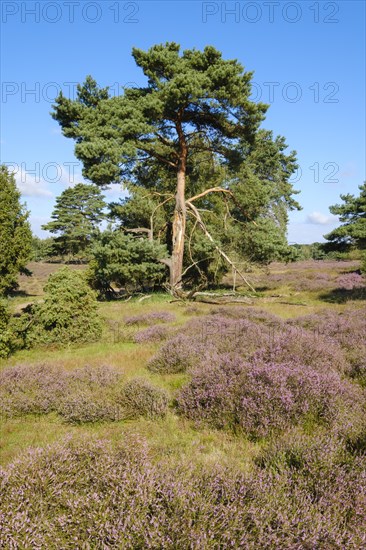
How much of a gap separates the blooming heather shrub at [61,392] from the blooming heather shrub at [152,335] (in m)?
3.13

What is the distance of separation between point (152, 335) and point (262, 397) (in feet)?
19.3

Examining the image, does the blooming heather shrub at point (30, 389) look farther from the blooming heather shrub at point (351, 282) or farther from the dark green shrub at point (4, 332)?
the blooming heather shrub at point (351, 282)

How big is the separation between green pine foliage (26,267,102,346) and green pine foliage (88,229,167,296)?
8.16m

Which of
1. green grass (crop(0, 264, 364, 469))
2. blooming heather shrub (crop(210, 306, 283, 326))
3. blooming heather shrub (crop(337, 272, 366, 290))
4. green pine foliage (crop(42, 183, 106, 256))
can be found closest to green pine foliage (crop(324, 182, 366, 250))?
blooming heather shrub (crop(337, 272, 366, 290))

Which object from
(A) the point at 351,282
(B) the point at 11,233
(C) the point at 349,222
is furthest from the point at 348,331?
(C) the point at 349,222

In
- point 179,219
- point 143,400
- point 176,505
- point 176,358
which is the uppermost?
point 179,219

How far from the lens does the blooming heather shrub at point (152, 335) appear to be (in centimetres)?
993

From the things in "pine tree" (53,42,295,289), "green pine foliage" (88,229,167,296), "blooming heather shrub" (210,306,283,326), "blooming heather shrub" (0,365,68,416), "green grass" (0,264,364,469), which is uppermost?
"pine tree" (53,42,295,289)

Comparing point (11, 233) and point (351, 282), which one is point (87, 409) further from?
point (351, 282)

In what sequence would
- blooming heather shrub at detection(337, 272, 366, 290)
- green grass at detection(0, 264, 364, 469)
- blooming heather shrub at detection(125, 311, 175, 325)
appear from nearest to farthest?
green grass at detection(0, 264, 364, 469)
blooming heather shrub at detection(125, 311, 175, 325)
blooming heather shrub at detection(337, 272, 366, 290)

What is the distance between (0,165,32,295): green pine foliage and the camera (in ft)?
34.5

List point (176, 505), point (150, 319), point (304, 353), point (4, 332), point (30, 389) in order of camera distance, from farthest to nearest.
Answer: point (150, 319) < point (4, 332) < point (304, 353) < point (30, 389) < point (176, 505)

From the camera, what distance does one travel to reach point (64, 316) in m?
9.97

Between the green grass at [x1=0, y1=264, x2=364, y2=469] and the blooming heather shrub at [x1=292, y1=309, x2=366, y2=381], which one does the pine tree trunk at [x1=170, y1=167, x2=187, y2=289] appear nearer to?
the blooming heather shrub at [x1=292, y1=309, x2=366, y2=381]
